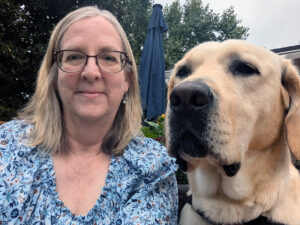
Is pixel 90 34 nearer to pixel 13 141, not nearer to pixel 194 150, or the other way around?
pixel 13 141

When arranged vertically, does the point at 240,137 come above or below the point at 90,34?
below

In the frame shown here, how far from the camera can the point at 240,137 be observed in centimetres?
146

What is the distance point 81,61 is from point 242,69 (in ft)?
3.34

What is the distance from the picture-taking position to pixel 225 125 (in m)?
1.35

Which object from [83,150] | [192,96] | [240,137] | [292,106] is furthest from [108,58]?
[292,106]

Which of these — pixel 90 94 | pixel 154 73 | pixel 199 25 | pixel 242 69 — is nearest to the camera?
pixel 242 69

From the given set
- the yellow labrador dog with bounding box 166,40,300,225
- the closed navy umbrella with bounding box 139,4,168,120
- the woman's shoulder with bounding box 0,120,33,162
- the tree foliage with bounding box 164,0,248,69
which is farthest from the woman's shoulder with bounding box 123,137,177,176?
the tree foliage with bounding box 164,0,248,69


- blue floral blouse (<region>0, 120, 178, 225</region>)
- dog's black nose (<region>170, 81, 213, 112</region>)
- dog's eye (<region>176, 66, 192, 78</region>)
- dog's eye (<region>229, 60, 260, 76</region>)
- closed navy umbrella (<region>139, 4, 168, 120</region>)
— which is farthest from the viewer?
closed navy umbrella (<region>139, 4, 168, 120</region>)

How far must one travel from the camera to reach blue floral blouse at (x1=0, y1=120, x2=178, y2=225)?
Answer: 1.52m

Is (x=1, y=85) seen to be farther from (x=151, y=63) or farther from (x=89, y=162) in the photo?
(x=89, y=162)

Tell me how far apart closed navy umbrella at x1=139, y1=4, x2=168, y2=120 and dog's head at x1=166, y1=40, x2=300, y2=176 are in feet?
9.06

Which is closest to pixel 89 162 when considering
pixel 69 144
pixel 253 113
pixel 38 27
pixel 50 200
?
pixel 69 144

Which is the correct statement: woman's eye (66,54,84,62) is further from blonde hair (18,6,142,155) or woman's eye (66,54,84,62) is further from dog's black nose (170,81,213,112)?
dog's black nose (170,81,213,112)

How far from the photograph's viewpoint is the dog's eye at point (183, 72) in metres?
1.88
